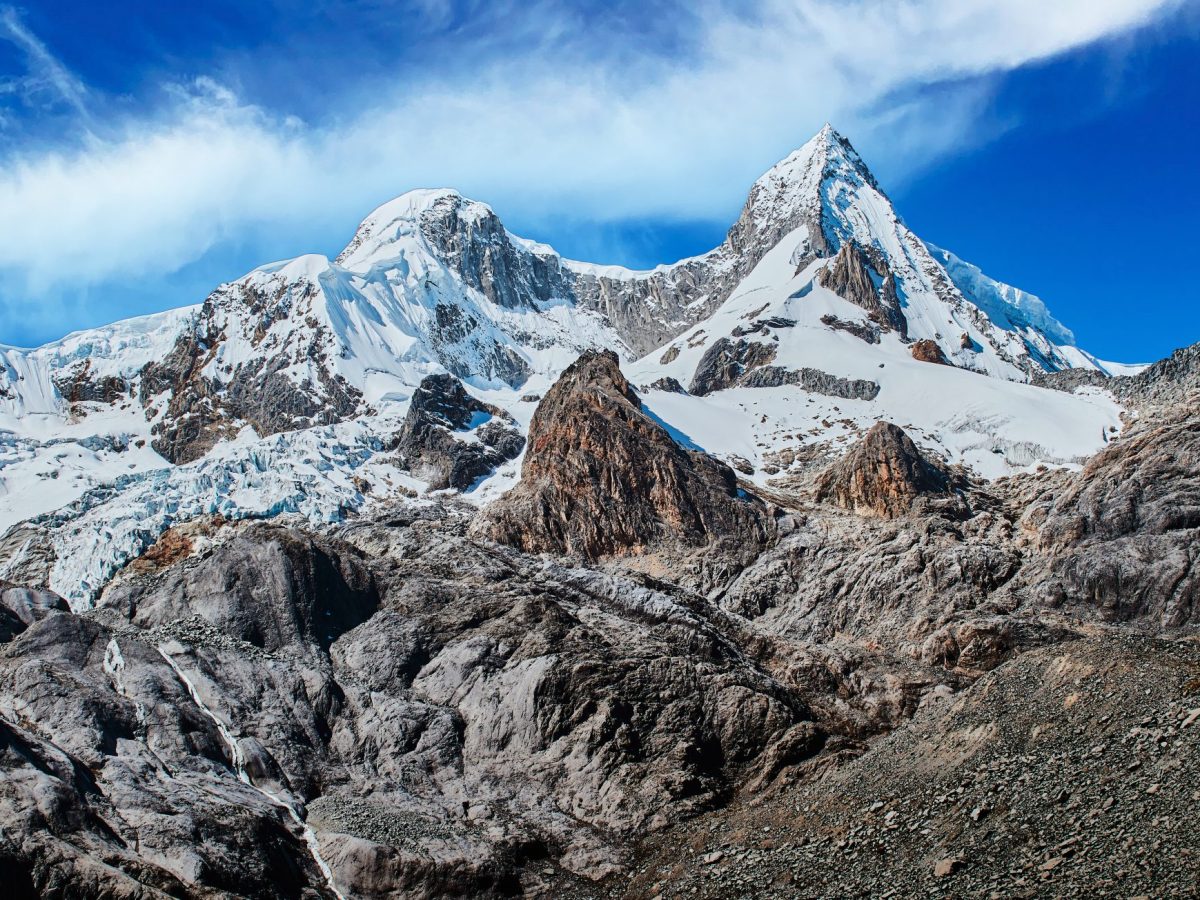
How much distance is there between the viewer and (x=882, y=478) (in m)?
98.5

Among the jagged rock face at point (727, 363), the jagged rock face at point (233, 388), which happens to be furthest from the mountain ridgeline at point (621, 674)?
the jagged rock face at point (727, 363)

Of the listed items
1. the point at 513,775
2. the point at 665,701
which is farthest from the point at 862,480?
the point at 513,775

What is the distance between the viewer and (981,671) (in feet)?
211

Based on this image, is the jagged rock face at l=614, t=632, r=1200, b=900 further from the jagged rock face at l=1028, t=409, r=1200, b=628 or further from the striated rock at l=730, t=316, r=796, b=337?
the striated rock at l=730, t=316, r=796, b=337

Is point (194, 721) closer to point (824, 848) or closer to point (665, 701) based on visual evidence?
point (665, 701)

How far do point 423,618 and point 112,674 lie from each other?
728 inches

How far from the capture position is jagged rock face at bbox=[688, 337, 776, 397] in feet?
577

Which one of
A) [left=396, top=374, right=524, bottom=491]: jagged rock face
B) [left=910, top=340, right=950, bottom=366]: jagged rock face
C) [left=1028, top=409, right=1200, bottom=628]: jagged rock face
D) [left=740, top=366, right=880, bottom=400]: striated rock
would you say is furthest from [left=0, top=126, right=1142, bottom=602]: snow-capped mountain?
[left=1028, top=409, right=1200, bottom=628]: jagged rock face

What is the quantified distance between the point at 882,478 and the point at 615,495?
79.0 feet

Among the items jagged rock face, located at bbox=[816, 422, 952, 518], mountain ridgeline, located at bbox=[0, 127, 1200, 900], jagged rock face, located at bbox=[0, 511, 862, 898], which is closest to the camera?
mountain ridgeline, located at bbox=[0, 127, 1200, 900]

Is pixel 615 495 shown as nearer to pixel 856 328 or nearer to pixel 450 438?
pixel 450 438

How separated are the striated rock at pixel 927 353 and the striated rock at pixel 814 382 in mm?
23327

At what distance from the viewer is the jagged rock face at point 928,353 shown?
180m

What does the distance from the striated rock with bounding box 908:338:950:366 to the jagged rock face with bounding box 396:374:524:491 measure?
72.2 meters
